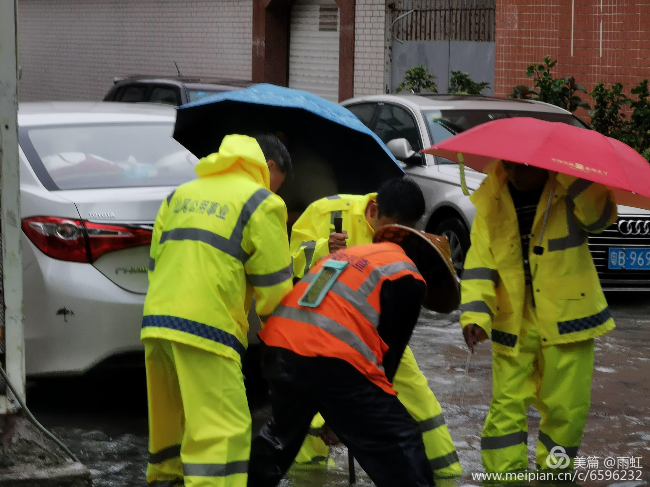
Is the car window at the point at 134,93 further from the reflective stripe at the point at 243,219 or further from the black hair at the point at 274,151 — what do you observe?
the reflective stripe at the point at 243,219

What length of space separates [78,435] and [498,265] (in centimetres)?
217

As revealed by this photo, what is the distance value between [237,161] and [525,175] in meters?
1.38

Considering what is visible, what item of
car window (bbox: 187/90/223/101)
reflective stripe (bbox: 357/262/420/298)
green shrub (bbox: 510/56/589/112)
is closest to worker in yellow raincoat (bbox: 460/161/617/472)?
reflective stripe (bbox: 357/262/420/298)

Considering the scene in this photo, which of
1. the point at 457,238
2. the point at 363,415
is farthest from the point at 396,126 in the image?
the point at 363,415

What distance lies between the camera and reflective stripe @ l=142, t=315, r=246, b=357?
3.63 meters

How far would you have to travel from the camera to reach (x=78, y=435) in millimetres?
5016

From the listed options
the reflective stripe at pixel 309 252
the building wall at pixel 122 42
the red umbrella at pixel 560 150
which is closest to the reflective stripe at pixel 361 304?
the red umbrella at pixel 560 150

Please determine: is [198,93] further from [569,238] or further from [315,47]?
[569,238]

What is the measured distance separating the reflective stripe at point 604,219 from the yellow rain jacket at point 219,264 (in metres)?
1.44

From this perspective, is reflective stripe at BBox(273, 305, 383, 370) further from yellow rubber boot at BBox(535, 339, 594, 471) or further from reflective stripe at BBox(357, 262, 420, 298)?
yellow rubber boot at BBox(535, 339, 594, 471)

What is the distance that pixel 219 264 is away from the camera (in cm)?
366

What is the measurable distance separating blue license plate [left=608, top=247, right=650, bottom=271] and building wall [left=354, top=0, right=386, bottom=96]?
913cm

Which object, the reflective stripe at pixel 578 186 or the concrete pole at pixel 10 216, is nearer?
the concrete pole at pixel 10 216

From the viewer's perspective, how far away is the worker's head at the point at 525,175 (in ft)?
14.9
